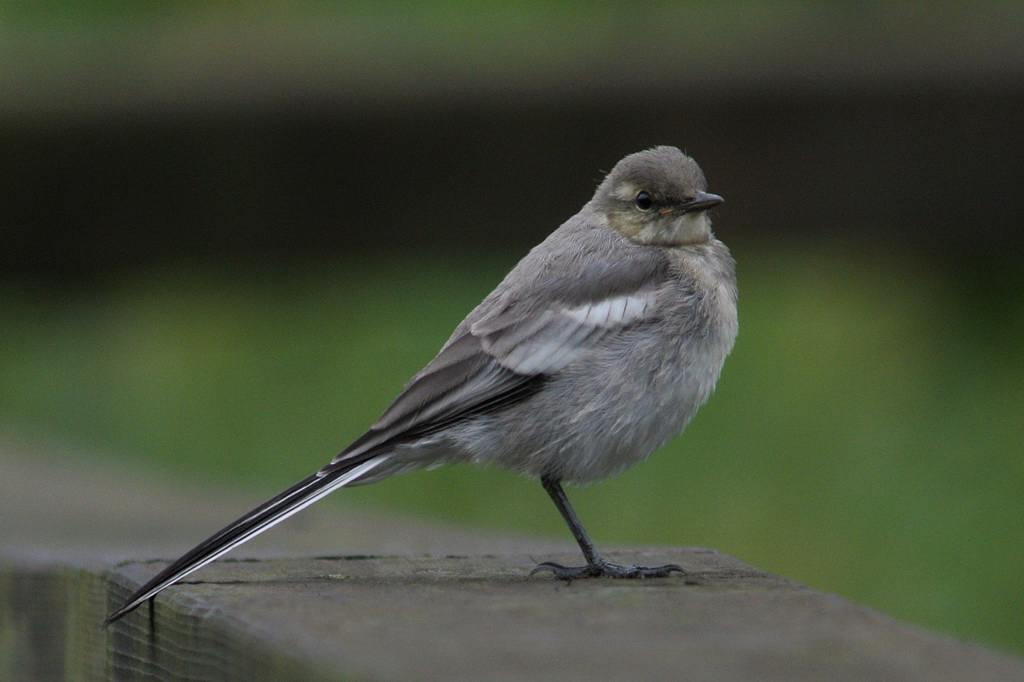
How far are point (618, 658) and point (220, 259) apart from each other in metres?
3.32

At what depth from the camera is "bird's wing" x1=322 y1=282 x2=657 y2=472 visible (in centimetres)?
389

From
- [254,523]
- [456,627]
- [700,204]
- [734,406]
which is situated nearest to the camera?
[456,627]

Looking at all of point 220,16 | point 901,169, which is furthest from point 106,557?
point 220,16

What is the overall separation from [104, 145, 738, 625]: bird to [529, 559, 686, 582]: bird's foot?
0.11 metres

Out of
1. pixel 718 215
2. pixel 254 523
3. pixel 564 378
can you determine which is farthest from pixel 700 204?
pixel 254 523

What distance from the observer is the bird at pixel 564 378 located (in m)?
3.92

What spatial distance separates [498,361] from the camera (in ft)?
13.1

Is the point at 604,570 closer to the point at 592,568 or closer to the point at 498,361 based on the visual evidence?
the point at 592,568

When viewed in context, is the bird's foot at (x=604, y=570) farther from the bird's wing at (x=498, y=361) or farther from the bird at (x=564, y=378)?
Answer: the bird's wing at (x=498, y=361)

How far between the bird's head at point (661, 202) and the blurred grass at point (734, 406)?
2.53ft

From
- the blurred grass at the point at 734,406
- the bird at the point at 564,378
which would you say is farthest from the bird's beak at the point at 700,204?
the blurred grass at the point at 734,406

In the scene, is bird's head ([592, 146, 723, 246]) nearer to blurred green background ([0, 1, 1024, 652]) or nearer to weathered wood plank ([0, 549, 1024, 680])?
blurred green background ([0, 1, 1024, 652])

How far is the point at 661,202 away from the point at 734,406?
208 centimetres

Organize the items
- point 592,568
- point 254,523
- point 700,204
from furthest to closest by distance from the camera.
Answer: point 700,204 → point 592,568 → point 254,523
